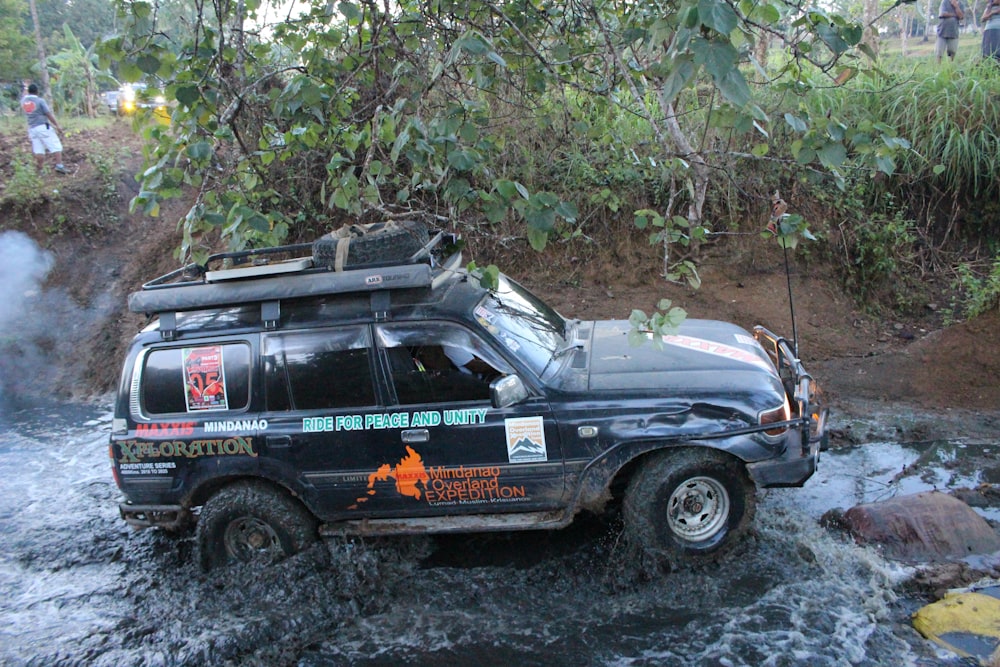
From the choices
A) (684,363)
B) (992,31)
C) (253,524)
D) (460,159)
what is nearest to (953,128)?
(992,31)

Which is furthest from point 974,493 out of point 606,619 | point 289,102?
point 289,102

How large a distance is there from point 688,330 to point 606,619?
83.1 inches

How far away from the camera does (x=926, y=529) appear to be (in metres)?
4.84

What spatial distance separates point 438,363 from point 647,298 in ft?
15.1

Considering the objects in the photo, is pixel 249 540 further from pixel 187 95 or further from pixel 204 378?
pixel 187 95

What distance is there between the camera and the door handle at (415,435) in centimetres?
470

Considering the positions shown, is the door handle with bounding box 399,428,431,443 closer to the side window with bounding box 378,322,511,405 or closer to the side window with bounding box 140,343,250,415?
the side window with bounding box 378,322,511,405

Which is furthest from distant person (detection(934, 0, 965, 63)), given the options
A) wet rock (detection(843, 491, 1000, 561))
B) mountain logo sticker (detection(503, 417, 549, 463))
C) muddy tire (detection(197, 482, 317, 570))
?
muddy tire (detection(197, 482, 317, 570))

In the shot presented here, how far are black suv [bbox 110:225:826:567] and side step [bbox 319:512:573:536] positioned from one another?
0.01m

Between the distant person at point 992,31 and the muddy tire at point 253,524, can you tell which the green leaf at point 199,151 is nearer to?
the muddy tire at point 253,524

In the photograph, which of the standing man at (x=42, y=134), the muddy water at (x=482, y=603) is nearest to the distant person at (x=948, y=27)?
the muddy water at (x=482, y=603)

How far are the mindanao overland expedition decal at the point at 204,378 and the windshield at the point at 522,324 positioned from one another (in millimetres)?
1698

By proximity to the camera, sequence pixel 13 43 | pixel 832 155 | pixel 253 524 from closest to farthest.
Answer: pixel 832 155 → pixel 253 524 → pixel 13 43

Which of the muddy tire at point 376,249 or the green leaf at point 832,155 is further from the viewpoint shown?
the muddy tire at point 376,249
